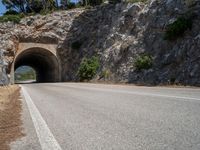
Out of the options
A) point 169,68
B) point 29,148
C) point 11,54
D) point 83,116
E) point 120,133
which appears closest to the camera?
point 29,148

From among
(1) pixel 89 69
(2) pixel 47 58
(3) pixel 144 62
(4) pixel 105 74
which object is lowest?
(4) pixel 105 74

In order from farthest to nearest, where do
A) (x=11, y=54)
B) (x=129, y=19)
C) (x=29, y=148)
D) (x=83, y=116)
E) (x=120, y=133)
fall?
1. (x=11, y=54)
2. (x=129, y=19)
3. (x=83, y=116)
4. (x=120, y=133)
5. (x=29, y=148)

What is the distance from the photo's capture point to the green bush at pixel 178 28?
26.0m

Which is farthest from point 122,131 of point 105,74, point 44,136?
point 105,74

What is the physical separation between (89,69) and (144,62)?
36.2ft

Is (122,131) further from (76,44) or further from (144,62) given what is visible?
(76,44)

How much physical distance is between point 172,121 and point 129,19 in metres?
32.4

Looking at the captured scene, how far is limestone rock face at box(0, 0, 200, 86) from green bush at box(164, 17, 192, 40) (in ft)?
1.34

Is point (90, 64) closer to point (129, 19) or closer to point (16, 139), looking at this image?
point (129, 19)

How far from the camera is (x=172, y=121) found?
6.27 m

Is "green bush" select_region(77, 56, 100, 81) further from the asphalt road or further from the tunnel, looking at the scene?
the asphalt road

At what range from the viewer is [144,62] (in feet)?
90.9

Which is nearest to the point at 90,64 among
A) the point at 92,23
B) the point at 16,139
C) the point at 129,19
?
the point at 129,19

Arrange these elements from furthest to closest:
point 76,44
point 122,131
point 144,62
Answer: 1. point 76,44
2. point 144,62
3. point 122,131
